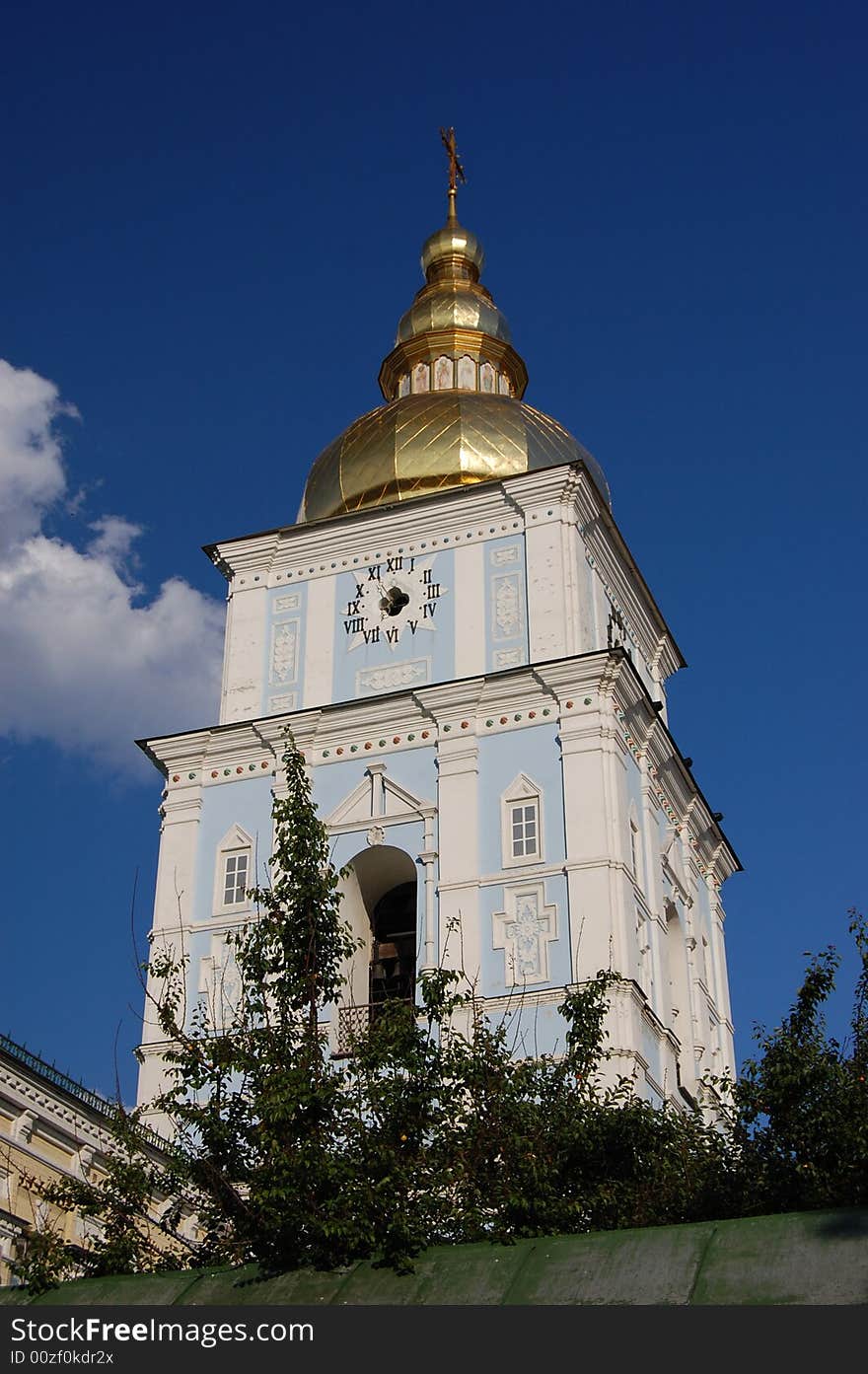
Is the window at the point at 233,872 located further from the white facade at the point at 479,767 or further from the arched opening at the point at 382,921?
the arched opening at the point at 382,921

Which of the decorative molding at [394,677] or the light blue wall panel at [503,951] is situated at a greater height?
the decorative molding at [394,677]

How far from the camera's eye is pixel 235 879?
22.0 m

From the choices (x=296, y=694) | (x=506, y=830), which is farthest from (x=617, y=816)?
(x=296, y=694)

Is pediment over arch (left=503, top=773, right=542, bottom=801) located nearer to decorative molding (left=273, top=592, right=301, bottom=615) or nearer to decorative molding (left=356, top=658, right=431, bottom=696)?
decorative molding (left=356, top=658, right=431, bottom=696)

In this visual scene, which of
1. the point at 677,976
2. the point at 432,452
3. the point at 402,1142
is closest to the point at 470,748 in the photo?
the point at 677,976

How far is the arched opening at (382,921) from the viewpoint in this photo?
70.9 ft

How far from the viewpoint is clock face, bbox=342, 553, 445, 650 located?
23.3 metres

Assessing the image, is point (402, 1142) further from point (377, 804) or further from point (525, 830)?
point (377, 804)

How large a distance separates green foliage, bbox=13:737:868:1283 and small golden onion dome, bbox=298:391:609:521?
10.7m

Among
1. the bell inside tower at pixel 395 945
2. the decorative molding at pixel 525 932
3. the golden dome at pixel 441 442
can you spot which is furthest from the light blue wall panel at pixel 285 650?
the decorative molding at pixel 525 932

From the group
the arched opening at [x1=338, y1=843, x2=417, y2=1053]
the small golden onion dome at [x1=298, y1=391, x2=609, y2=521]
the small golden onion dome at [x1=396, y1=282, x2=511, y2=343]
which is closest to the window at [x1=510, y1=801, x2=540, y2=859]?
the arched opening at [x1=338, y1=843, x2=417, y2=1053]

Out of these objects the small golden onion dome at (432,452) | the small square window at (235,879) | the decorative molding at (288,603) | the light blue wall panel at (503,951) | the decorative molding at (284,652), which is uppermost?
the small golden onion dome at (432,452)

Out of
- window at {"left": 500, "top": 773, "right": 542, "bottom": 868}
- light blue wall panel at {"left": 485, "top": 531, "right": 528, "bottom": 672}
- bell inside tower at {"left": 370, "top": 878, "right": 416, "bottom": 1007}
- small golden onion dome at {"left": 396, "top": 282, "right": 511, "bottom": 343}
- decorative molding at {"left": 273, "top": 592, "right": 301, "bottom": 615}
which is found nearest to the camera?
window at {"left": 500, "top": 773, "right": 542, "bottom": 868}

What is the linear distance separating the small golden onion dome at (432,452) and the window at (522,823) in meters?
4.94
